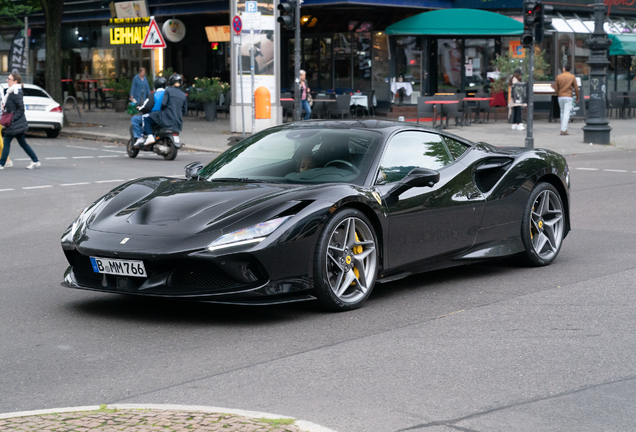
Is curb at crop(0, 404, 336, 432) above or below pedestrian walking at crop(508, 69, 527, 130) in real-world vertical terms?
below

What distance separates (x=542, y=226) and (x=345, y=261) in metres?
2.62

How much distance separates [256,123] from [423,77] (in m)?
11.8

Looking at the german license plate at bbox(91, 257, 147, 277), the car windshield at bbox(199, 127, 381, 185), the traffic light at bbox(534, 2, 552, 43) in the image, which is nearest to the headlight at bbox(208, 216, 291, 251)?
the german license plate at bbox(91, 257, 147, 277)

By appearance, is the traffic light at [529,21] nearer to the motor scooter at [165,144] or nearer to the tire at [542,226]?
the motor scooter at [165,144]

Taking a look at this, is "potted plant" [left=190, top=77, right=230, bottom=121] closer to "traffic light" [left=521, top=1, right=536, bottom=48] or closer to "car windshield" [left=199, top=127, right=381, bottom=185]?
"traffic light" [left=521, top=1, right=536, bottom=48]

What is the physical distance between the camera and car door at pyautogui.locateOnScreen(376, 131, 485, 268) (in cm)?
677

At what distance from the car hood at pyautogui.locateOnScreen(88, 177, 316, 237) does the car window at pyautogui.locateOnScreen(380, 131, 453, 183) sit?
2.83 ft

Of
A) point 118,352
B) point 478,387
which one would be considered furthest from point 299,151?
point 478,387

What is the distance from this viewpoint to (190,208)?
6.14 m

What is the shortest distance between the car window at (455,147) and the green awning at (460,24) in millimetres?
23782

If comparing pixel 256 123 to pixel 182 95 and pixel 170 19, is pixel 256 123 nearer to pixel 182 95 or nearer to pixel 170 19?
pixel 182 95

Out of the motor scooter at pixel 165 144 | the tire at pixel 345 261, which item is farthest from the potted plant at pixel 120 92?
the tire at pixel 345 261

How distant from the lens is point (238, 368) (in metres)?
4.99

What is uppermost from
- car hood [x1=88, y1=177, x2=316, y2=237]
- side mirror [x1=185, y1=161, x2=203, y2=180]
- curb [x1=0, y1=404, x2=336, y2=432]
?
side mirror [x1=185, y1=161, x2=203, y2=180]
